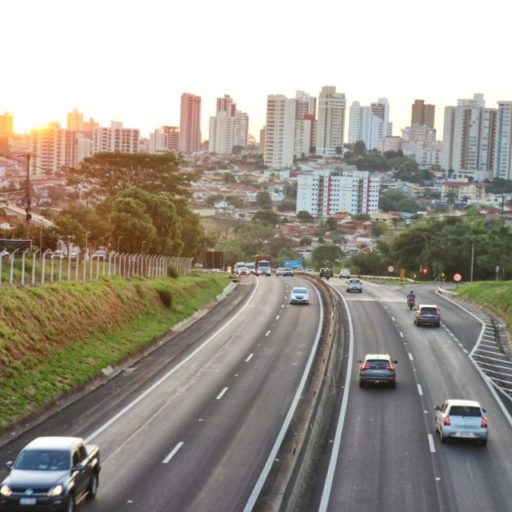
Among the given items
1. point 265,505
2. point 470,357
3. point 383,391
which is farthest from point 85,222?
point 265,505

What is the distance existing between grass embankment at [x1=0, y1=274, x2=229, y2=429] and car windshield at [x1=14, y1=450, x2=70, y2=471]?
331 inches

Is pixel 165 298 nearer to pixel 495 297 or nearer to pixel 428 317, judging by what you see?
pixel 428 317

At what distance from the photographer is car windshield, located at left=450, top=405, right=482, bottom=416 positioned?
1171 inches

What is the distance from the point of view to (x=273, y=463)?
26734 millimetres

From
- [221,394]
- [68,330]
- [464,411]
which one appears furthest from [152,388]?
[464,411]

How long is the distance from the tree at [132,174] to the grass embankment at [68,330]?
50.6 meters

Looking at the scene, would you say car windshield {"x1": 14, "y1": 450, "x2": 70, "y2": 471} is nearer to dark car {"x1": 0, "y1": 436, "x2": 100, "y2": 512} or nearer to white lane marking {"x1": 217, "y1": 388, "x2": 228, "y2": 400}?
dark car {"x1": 0, "y1": 436, "x2": 100, "y2": 512}

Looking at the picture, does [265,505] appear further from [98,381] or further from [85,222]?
[85,222]

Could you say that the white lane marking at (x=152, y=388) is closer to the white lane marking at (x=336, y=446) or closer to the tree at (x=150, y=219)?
the white lane marking at (x=336, y=446)

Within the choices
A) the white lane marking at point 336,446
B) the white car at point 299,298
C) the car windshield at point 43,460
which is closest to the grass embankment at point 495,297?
the white car at point 299,298

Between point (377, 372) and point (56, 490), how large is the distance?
68.7 ft

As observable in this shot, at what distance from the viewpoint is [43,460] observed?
2180 cm

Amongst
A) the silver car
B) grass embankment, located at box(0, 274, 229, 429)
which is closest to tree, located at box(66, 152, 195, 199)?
grass embankment, located at box(0, 274, 229, 429)

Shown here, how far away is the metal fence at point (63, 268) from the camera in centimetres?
4609
